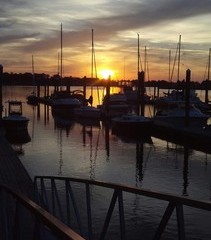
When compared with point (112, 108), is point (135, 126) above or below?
below

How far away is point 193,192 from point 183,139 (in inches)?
781

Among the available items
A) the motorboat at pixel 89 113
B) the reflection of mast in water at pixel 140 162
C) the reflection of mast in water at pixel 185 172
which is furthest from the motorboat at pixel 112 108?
the reflection of mast in water at pixel 185 172

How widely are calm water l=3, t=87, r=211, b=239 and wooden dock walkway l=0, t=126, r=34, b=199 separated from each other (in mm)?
2222

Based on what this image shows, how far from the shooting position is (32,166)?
83.3ft

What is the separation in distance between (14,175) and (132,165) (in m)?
11.4

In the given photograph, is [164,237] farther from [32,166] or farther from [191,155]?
[191,155]

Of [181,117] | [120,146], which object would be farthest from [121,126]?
[120,146]

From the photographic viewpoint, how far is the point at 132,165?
26969 mm

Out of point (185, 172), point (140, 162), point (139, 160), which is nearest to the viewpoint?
point (185, 172)

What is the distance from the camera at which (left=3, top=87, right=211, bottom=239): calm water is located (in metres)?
15.5

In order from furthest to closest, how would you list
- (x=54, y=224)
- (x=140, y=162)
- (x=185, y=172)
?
(x=140, y=162) < (x=185, y=172) < (x=54, y=224)

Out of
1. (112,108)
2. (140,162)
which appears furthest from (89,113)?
(140,162)

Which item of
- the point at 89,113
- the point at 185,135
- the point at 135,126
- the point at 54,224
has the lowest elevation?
the point at 185,135

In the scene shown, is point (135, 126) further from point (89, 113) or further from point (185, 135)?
point (89, 113)
